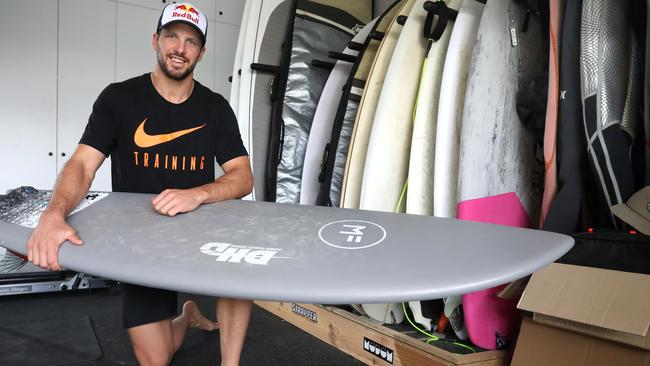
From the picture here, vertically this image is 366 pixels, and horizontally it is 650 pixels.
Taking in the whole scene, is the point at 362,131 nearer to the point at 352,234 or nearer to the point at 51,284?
the point at 352,234

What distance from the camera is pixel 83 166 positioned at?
4.79 ft

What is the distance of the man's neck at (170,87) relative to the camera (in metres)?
1.63

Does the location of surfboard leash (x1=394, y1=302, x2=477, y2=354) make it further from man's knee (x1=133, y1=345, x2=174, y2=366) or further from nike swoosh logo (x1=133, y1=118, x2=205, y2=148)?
nike swoosh logo (x1=133, y1=118, x2=205, y2=148)

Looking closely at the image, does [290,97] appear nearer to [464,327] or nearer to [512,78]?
[512,78]

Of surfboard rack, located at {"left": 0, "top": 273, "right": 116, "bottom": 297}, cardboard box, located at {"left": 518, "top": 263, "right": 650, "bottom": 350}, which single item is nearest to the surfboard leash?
cardboard box, located at {"left": 518, "top": 263, "right": 650, "bottom": 350}

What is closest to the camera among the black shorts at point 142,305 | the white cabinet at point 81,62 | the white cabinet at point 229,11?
the black shorts at point 142,305

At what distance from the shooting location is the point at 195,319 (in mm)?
2180

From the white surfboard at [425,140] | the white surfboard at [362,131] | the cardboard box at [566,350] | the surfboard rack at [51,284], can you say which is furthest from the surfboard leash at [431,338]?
the surfboard rack at [51,284]

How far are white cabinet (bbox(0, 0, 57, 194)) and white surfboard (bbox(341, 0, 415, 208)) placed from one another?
7.43ft

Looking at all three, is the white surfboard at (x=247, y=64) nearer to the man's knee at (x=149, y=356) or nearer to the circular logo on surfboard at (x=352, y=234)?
the man's knee at (x=149, y=356)

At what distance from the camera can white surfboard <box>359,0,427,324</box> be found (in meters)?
1.99

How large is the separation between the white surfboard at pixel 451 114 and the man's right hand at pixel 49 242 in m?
1.17

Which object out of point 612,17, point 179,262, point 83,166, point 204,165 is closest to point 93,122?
point 83,166

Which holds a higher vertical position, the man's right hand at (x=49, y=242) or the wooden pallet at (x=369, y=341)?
the man's right hand at (x=49, y=242)
